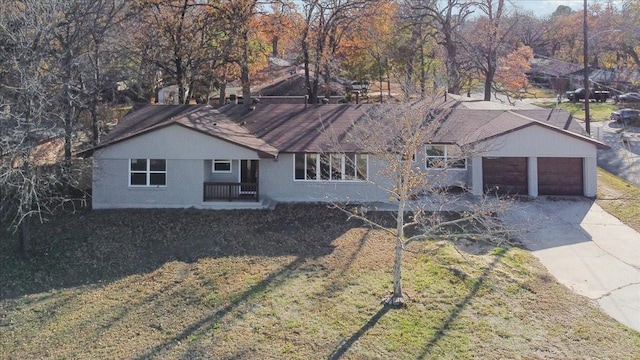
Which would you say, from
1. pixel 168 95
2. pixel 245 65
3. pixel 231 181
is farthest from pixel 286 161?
pixel 168 95

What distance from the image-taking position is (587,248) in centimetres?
1623

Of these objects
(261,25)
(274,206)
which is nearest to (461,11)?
(261,25)

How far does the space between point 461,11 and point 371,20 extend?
1016 centimetres

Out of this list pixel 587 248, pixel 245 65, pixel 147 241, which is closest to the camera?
pixel 587 248

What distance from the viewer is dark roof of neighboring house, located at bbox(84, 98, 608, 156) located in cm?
2053

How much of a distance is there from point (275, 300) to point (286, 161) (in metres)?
9.08

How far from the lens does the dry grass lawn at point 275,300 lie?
11.0 metres

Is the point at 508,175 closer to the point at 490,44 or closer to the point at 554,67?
the point at 490,44

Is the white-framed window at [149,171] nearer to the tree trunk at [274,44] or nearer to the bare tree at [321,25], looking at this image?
the bare tree at [321,25]

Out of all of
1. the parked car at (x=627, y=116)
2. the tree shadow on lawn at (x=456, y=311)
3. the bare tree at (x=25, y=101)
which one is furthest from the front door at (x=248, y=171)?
the parked car at (x=627, y=116)

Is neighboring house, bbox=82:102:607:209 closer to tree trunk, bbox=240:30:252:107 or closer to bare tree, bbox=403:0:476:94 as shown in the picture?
tree trunk, bbox=240:30:252:107

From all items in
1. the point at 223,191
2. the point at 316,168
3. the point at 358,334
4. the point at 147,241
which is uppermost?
the point at 316,168

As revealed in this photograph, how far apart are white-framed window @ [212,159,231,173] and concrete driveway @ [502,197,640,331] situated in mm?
11622

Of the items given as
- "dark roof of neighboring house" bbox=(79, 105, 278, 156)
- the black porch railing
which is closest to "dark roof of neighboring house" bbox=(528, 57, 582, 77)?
"dark roof of neighboring house" bbox=(79, 105, 278, 156)
